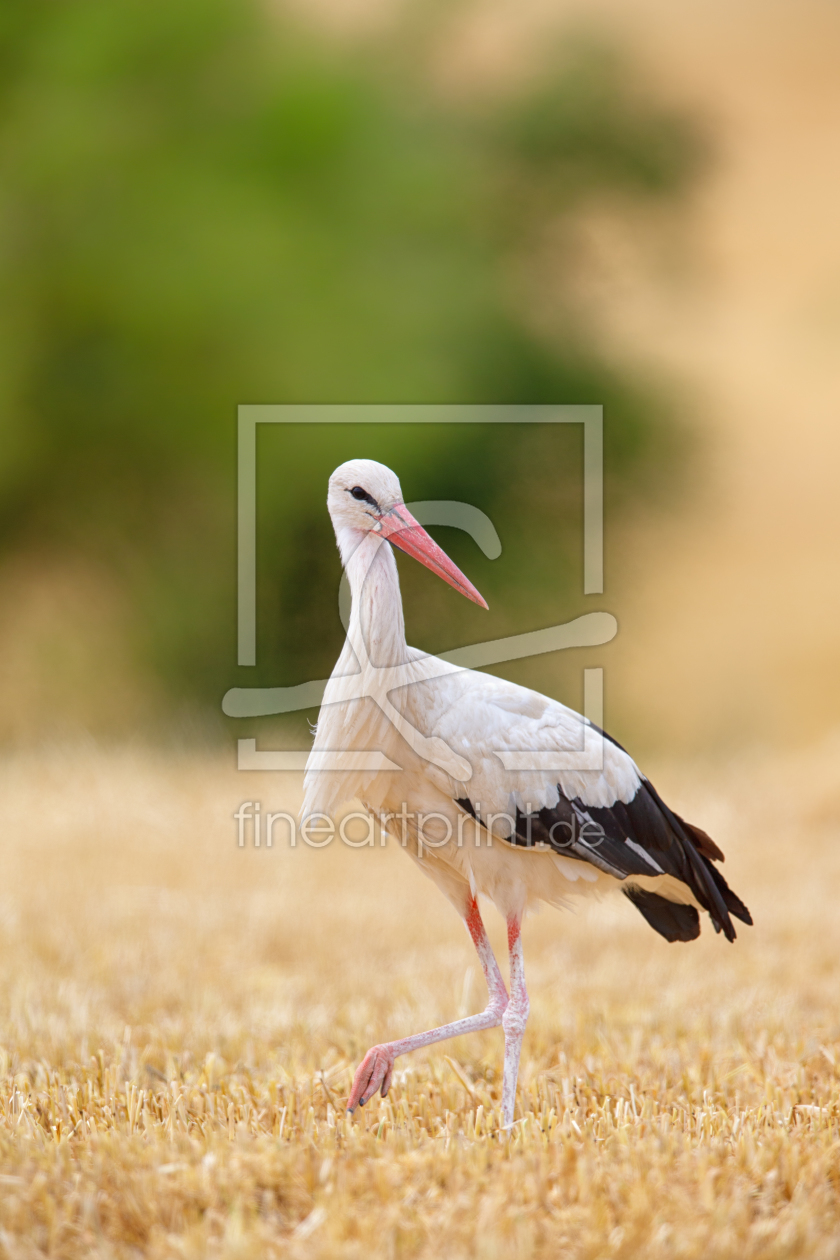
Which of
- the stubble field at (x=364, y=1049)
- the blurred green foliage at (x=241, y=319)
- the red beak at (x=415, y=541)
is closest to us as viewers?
the stubble field at (x=364, y=1049)

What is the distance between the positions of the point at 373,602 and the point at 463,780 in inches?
23.8

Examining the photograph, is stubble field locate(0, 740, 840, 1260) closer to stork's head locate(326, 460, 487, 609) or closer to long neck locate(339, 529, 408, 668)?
long neck locate(339, 529, 408, 668)

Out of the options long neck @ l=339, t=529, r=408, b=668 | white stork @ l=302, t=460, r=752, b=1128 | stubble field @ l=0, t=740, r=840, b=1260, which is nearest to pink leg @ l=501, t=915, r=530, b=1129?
white stork @ l=302, t=460, r=752, b=1128

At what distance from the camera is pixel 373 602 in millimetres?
3572

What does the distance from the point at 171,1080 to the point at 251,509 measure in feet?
28.6

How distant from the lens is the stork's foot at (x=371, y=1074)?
3.55 meters

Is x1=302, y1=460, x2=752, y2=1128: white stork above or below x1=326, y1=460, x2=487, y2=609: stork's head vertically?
below

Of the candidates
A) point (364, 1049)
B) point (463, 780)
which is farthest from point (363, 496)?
point (364, 1049)

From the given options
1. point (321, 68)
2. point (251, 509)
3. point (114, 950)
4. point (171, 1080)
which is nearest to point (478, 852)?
point (171, 1080)

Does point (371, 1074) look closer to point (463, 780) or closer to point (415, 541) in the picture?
point (463, 780)

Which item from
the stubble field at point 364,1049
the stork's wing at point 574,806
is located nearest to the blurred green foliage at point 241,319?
the stubble field at point 364,1049

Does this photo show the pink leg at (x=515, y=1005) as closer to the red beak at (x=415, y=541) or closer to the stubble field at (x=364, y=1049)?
the stubble field at (x=364, y=1049)

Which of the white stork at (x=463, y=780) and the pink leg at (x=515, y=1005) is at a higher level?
the white stork at (x=463, y=780)

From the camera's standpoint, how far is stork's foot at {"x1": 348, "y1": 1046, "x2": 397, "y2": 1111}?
355 centimetres
